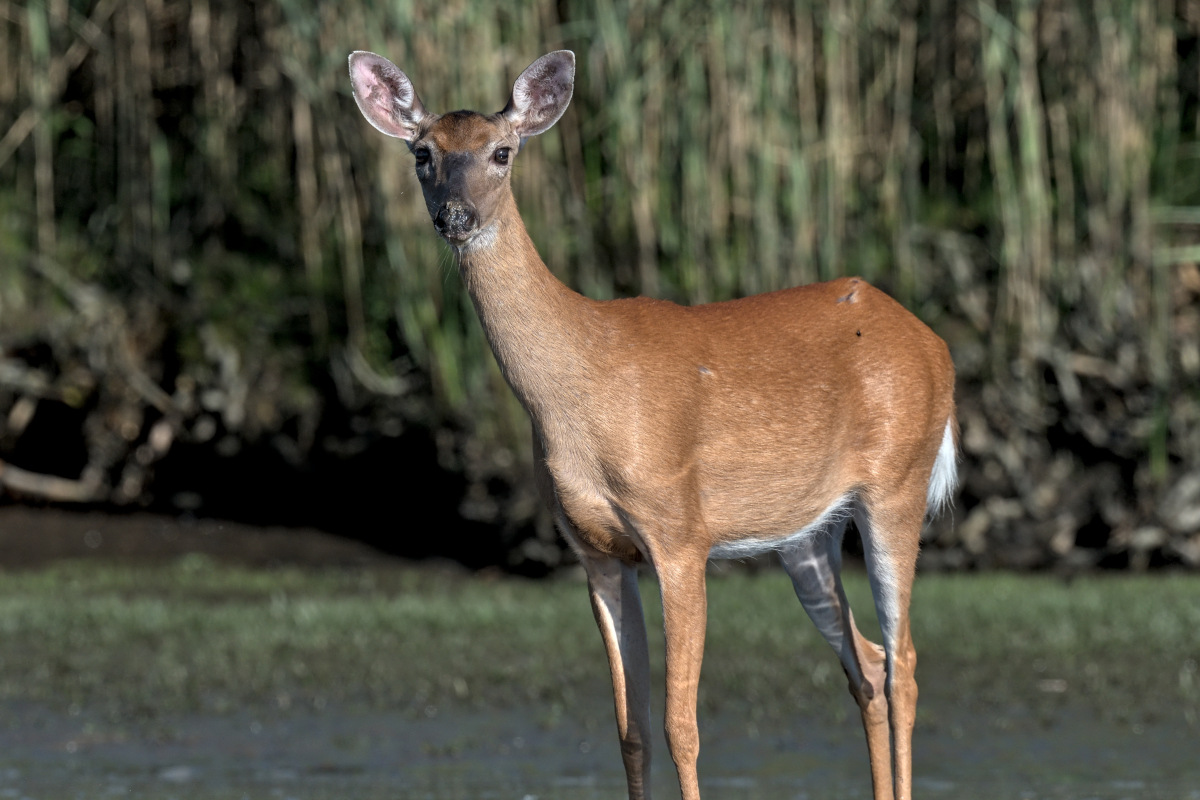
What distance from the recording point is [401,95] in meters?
4.87

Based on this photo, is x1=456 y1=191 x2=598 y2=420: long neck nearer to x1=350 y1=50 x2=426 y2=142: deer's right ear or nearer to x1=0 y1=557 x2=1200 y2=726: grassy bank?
x1=350 y1=50 x2=426 y2=142: deer's right ear

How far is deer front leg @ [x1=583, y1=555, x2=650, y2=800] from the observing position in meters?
4.91

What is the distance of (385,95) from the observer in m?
4.86

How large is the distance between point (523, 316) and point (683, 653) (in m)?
0.98

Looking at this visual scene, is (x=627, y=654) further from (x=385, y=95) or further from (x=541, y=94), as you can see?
(x=385, y=95)

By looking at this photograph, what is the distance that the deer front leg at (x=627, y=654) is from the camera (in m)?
4.91

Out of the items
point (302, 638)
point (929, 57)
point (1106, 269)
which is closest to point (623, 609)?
point (302, 638)

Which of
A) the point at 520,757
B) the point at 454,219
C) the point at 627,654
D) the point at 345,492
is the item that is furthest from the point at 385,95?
the point at 345,492

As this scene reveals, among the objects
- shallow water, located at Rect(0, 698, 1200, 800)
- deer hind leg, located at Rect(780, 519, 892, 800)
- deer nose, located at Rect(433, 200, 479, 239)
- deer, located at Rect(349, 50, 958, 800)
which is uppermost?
deer nose, located at Rect(433, 200, 479, 239)

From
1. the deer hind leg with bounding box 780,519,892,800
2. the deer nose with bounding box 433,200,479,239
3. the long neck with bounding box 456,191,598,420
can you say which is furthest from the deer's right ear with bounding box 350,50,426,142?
the deer hind leg with bounding box 780,519,892,800

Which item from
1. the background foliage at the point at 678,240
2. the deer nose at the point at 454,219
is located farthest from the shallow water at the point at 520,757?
the background foliage at the point at 678,240

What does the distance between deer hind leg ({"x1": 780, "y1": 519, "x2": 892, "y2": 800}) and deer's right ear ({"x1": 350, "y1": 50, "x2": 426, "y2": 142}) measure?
170 centimetres

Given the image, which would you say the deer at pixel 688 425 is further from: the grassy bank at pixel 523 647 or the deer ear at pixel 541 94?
the grassy bank at pixel 523 647

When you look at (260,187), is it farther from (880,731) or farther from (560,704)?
(880,731)
